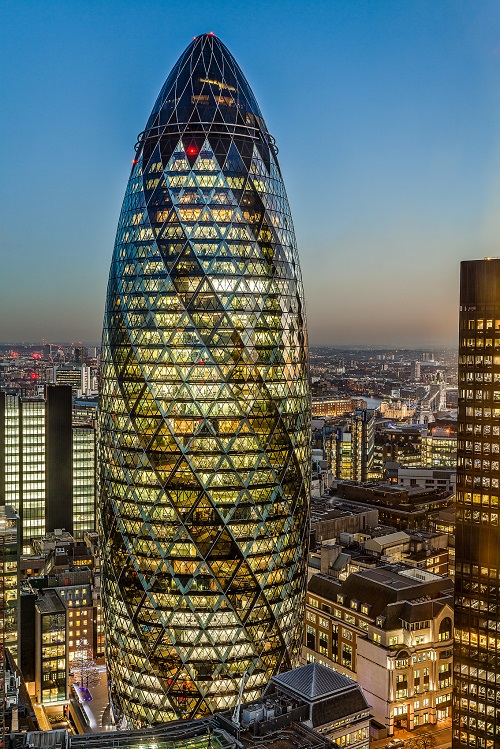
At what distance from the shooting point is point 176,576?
45.0 m

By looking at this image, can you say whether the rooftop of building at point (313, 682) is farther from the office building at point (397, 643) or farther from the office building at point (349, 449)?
the office building at point (349, 449)

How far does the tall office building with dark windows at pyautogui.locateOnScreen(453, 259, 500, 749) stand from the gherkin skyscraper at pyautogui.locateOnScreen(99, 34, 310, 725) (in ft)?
36.9

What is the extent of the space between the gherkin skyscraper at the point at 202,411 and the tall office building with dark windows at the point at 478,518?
11.2 metres

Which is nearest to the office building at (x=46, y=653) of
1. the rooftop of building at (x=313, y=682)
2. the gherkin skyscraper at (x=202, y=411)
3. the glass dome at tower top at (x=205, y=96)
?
the gherkin skyscraper at (x=202, y=411)

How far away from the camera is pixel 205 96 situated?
47500mm

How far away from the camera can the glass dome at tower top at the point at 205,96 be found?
47094mm

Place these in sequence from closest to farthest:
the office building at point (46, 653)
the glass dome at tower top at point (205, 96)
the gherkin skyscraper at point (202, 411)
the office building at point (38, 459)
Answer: the gherkin skyscraper at point (202, 411), the glass dome at tower top at point (205, 96), the office building at point (46, 653), the office building at point (38, 459)

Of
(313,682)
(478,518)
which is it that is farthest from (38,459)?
(313,682)

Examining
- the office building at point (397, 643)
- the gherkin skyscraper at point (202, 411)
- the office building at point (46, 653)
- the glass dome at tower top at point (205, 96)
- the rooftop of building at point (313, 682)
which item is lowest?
the office building at point (46, 653)

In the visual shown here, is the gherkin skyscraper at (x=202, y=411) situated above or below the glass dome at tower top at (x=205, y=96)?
below

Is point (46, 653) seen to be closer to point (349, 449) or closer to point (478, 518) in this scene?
point (478, 518)

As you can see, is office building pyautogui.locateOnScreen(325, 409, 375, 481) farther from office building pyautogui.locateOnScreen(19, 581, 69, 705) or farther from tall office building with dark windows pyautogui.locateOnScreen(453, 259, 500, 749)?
tall office building with dark windows pyautogui.locateOnScreen(453, 259, 500, 749)

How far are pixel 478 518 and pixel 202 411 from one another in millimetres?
19619

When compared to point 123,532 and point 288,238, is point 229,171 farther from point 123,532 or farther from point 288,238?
point 123,532
